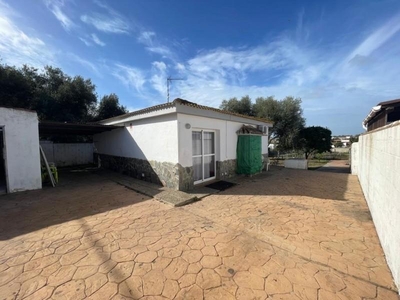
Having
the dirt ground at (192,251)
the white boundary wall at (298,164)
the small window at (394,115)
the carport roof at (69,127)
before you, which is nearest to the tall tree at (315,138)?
the white boundary wall at (298,164)

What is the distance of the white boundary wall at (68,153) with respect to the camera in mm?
14328

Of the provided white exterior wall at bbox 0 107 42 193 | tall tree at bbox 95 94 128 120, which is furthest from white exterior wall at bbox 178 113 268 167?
tall tree at bbox 95 94 128 120

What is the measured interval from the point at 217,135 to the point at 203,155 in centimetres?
140

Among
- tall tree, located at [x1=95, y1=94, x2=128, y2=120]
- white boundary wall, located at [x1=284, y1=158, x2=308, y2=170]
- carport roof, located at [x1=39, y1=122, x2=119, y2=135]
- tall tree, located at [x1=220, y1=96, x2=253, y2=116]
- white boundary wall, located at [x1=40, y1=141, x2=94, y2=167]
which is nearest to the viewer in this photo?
carport roof, located at [x1=39, y1=122, x2=119, y2=135]

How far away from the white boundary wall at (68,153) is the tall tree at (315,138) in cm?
2381

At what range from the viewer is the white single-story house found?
693 centimetres

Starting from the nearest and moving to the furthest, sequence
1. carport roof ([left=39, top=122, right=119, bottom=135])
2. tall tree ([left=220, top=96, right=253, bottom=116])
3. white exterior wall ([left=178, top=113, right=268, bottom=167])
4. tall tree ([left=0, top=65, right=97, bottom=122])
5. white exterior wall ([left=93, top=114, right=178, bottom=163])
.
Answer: white exterior wall ([left=178, top=113, right=268, bottom=167]), white exterior wall ([left=93, top=114, right=178, bottom=163]), carport roof ([left=39, top=122, right=119, bottom=135]), tall tree ([left=0, top=65, right=97, bottom=122]), tall tree ([left=220, top=96, right=253, bottom=116])

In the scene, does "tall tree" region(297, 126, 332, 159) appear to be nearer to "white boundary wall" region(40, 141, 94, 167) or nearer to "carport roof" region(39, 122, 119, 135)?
"carport roof" region(39, 122, 119, 135)

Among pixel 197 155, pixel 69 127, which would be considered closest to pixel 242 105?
pixel 197 155

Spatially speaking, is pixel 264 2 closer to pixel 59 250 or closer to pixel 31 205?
pixel 59 250

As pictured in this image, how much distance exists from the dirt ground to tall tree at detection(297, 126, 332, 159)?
1704 cm

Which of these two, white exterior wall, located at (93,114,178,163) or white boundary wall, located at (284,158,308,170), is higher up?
white exterior wall, located at (93,114,178,163)

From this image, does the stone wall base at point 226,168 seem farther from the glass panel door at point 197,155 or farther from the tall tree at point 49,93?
the tall tree at point 49,93

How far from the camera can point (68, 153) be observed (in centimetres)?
1523
